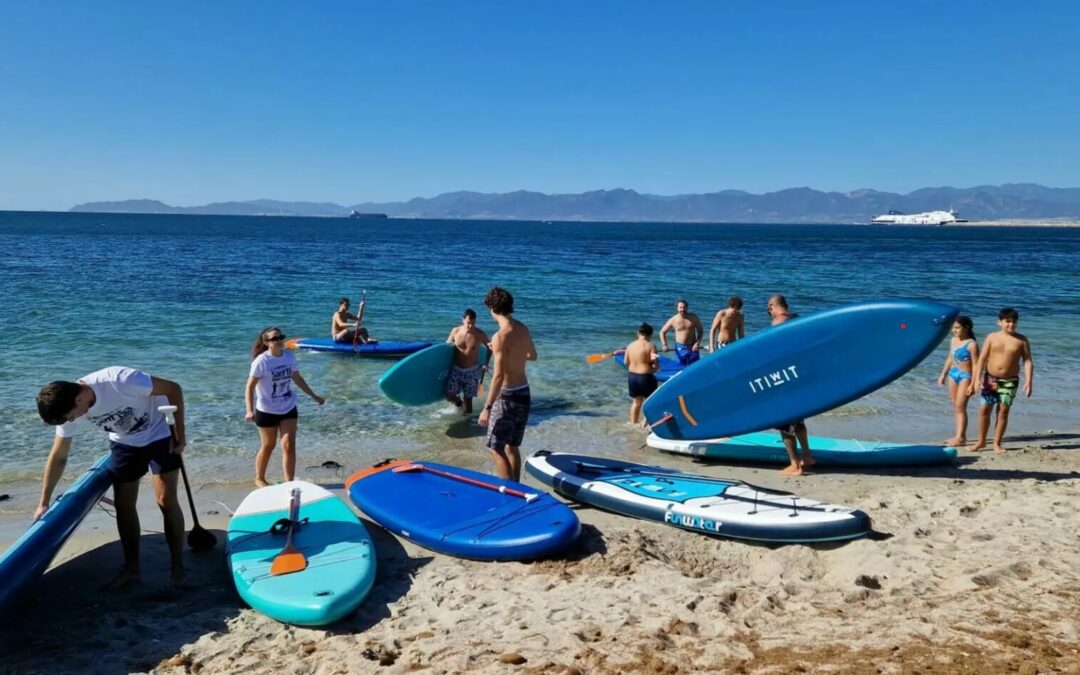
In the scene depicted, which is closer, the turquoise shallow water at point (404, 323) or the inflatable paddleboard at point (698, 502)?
the inflatable paddleboard at point (698, 502)

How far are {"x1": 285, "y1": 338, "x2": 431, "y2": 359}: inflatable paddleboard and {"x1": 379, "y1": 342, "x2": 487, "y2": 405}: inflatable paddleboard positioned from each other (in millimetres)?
4139

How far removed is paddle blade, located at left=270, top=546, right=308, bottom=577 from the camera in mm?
4449

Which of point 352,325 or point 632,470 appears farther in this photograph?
point 352,325

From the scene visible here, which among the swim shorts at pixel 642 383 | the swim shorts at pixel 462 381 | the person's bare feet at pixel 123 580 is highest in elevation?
the swim shorts at pixel 642 383

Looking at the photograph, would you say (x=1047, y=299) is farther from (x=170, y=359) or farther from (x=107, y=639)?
(x=107, y=639)

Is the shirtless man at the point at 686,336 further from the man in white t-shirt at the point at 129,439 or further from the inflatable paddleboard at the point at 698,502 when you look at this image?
the man in white t-shirt at the point at 129,439

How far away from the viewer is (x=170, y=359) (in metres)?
13.0

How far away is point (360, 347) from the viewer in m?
13.3

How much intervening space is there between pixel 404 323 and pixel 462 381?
9.77m

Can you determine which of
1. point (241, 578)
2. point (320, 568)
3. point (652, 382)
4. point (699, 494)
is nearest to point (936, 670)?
point (699, 494)

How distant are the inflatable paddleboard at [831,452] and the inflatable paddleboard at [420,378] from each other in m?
3.28

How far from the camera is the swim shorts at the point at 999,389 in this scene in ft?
24.1

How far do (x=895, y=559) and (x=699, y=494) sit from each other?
56.9 inches

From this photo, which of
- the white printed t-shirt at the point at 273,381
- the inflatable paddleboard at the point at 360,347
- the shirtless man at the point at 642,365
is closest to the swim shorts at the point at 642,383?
the shirtless man at the point at 642,365
